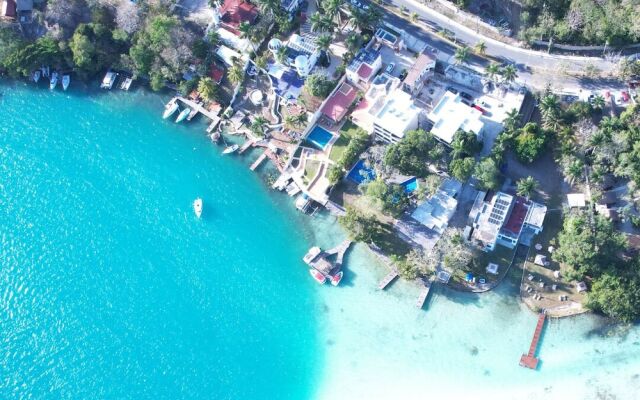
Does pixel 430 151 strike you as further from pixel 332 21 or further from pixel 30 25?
pixel 30 25

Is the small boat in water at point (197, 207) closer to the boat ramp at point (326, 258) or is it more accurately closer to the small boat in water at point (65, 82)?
the boat ramp at point (326, 258)

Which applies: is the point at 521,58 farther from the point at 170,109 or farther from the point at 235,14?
the point at 170,109

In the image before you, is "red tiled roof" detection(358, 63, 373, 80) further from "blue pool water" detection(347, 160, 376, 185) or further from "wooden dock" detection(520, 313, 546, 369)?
"wooden dock" detection(520, 313, 546, 369)

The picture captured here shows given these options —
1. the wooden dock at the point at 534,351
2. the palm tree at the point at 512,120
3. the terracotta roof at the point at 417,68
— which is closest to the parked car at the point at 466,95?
the terracotta roof at the point at 417,68

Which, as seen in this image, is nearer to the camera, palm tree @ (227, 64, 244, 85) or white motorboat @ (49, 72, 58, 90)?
palm tree @ (227, 64, 244, 85)

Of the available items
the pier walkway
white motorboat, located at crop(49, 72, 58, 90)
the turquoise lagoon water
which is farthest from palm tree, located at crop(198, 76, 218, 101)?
white motorboat, located at crop(49, 72, 58, 90)

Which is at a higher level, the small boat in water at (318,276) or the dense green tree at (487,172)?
the dense green tree at (487,172)

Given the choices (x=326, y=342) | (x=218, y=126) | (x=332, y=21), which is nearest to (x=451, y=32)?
(x=332, y=21)
